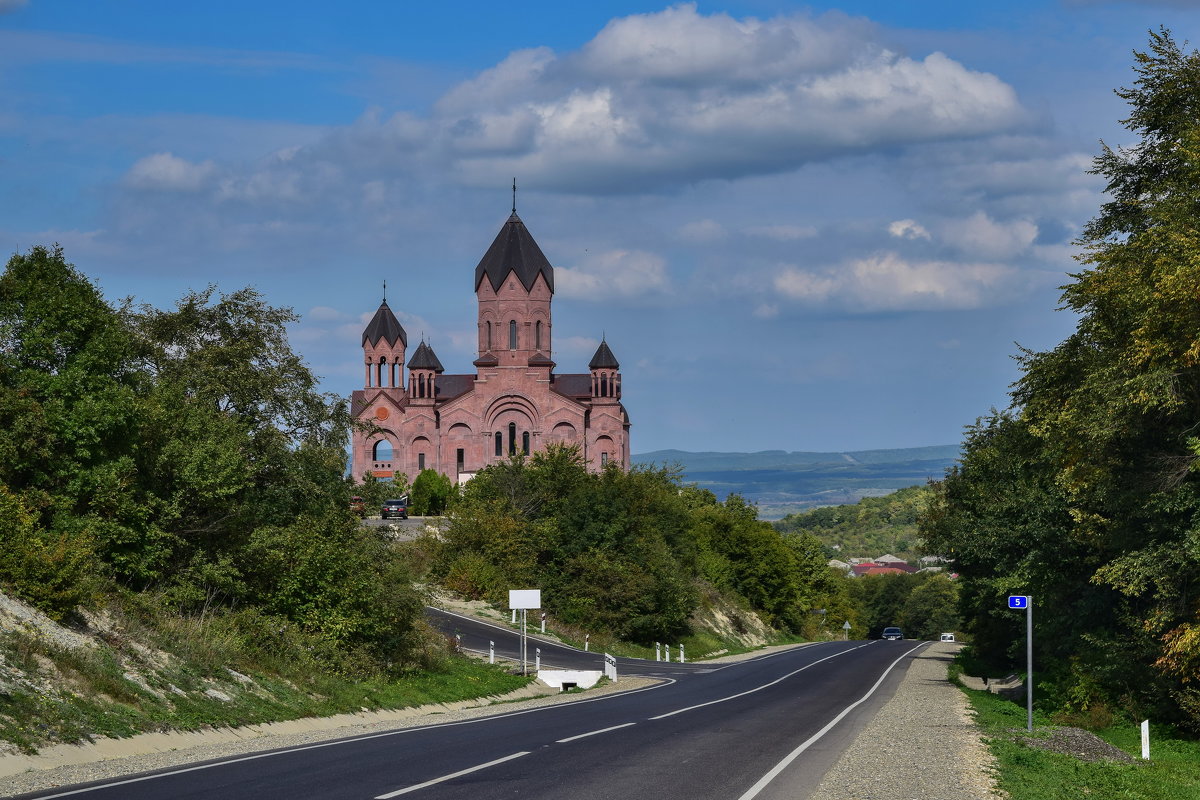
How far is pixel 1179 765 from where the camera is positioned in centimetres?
2153

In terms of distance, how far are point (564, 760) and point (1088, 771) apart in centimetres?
727

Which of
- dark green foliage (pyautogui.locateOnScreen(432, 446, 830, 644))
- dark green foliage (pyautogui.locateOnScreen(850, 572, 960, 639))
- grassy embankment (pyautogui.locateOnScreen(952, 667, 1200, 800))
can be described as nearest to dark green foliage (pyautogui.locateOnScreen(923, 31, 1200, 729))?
grassy embankment (pyautogui.locateOnScreen(952, 667, 1200, 800))

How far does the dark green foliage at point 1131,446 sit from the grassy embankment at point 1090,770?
49.9 inches

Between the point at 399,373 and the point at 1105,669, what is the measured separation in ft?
278

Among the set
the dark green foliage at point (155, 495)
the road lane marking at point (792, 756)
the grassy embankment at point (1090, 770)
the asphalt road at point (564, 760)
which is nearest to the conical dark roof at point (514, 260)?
the dark green foliage at point (155, 495)

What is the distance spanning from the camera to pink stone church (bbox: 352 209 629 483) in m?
98.6

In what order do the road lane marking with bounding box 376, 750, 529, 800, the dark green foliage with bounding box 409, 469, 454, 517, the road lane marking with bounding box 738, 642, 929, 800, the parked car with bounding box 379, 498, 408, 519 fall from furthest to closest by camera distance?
the dark green foliage with bounding box 409, 469, 454, 517
the parked car with bounding box 379, 498, 408, 519
the road lane marking with bounding box 738, 642, 929, 800
the road lane marking with bounding box 376, 750, 529, 800

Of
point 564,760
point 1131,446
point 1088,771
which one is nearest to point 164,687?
point 564,760

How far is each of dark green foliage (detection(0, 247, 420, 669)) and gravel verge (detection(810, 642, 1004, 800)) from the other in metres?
11.6

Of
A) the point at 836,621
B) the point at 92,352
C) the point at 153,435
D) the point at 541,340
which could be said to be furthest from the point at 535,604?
the point at 836,621

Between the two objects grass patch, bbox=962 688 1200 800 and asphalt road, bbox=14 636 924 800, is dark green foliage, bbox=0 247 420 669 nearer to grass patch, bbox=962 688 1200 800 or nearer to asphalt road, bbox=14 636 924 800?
asphalt road, bbox=14 636 924 800

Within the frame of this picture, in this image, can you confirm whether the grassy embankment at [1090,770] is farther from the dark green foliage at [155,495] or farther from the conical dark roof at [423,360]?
the conical dark roof at [423,360]

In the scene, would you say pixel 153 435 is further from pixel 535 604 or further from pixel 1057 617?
pixel 1057 617

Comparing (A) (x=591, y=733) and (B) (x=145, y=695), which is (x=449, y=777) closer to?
(A) (x=591, y=733)
